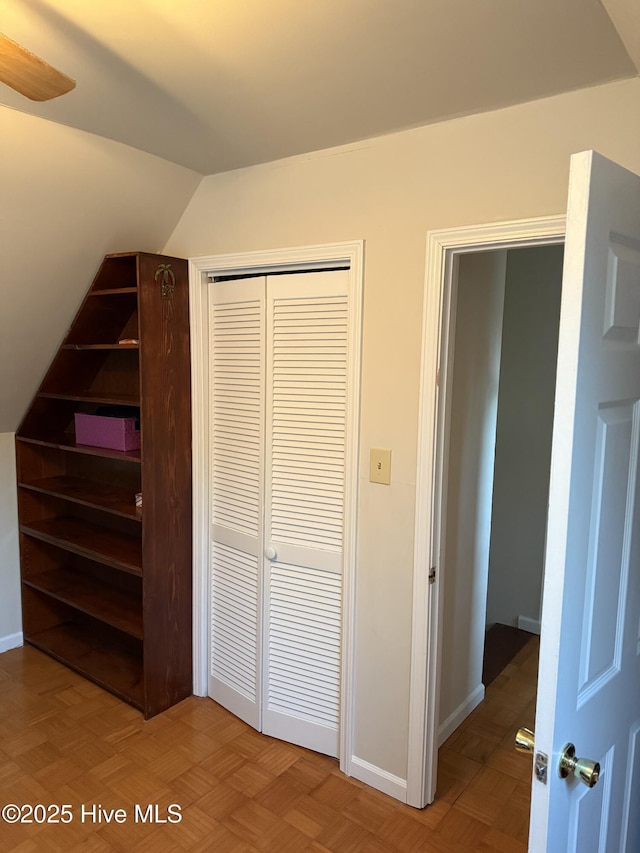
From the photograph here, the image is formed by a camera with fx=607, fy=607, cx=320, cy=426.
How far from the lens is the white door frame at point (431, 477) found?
1.91 meters

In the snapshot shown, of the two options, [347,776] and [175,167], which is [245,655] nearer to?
[347,776]

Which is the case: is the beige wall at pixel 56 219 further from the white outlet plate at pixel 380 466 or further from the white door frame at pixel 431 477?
the white outlet plate at pixel 380 466

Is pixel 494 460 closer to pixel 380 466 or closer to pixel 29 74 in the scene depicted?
pixel 380 466

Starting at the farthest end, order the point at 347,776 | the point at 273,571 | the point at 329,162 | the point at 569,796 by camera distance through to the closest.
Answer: the point at 273,571, the point at 347,776, the point at 329,162, the point at 569,796

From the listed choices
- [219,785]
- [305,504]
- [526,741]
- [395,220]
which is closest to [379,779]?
[219,785]

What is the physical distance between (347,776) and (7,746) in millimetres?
1421

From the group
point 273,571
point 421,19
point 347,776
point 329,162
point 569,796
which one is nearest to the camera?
point 569,796

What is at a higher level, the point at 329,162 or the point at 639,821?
the point at 329,162

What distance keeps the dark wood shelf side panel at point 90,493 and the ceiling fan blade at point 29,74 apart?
1749 mm

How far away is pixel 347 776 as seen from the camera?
7.74 feet

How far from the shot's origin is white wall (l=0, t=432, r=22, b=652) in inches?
130

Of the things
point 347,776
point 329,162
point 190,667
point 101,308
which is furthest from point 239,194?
point 347,776

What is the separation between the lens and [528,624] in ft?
11.9

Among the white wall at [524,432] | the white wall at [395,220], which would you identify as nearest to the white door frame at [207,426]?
the white wall at [395,220]
